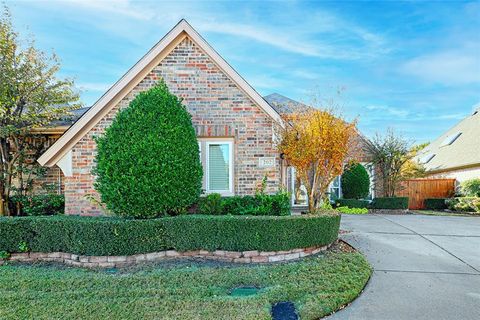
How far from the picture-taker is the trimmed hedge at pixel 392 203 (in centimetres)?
1556

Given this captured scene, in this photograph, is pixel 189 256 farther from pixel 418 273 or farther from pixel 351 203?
pixel 351 203

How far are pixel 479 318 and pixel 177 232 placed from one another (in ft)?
17.6

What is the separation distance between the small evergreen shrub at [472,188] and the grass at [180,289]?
14177 millimetres

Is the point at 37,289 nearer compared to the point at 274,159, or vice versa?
the point at 37,289

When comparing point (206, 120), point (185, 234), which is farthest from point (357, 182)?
point (185, 234)

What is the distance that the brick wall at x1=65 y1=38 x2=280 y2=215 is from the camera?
865 centimetres

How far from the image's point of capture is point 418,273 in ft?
19.1

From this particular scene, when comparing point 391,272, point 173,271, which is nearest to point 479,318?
point 391,272

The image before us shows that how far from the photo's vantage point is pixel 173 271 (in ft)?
19.5

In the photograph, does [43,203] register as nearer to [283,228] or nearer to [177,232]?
[177,232]

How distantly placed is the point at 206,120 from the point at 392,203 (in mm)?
11596

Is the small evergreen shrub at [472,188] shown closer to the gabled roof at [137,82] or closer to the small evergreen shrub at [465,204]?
the small evergreen shrub at [465,204]

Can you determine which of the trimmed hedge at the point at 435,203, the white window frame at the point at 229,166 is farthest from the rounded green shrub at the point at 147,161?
the trimmed hedge at the point at 435,203

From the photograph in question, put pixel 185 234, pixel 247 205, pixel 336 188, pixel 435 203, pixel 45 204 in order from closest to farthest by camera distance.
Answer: pixel 185 234 → pixel 247 205 → pixel 45 204 → pixel 336 188 → pixel 435 203
